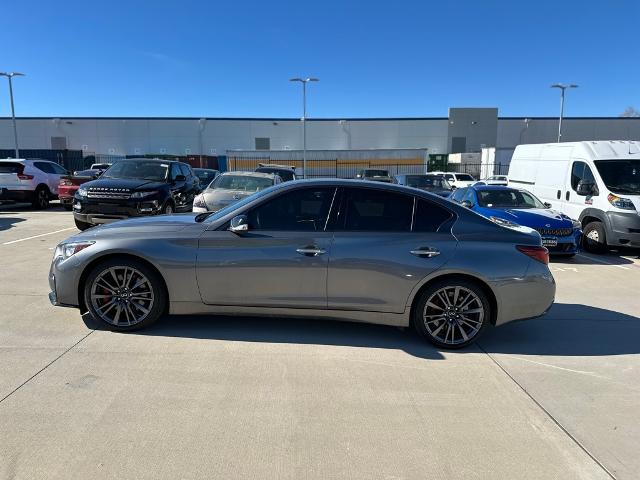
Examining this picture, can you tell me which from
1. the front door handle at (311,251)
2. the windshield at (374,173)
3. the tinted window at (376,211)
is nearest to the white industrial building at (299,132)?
the windshield at (374,173)

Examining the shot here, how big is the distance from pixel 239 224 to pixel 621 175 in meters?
8.88

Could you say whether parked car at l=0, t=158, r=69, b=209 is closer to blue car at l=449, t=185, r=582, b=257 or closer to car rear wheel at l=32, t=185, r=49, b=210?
car rear wheel at l=32, t=185, r=49, b=210

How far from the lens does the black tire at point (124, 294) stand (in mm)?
4461

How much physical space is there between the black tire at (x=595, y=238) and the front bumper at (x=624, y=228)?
26 cm

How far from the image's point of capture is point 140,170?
11078 mm

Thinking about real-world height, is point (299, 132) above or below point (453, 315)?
above

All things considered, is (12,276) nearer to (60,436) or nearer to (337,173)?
(60,436)

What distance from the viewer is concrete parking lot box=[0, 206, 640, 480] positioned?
2.70m

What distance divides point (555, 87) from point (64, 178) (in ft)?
133

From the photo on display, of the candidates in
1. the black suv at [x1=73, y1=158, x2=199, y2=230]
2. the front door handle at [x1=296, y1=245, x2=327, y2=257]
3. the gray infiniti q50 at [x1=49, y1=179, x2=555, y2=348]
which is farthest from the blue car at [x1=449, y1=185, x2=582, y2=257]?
the black suv at [x1=73, y1=158, x2=199, y2=230]

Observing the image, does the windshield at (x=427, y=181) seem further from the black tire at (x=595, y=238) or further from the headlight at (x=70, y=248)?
the headlight at (x=70, y=248)

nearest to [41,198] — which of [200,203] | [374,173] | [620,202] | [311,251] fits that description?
[200,203]

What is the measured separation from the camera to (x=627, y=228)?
30.1 feet

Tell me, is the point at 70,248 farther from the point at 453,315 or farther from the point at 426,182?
the point at 426,182
